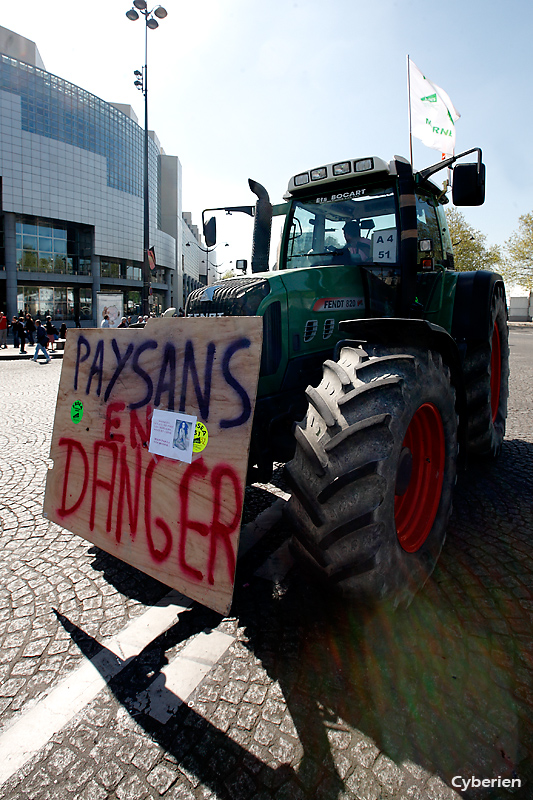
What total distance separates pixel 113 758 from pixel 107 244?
48079 mm

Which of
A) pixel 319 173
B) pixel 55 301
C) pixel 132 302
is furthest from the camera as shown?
pixel 132 302

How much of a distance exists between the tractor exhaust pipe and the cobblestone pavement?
8.40 feet

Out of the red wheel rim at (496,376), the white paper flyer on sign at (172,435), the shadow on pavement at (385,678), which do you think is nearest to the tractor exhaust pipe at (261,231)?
the white paper flyer on sign at (172,435)

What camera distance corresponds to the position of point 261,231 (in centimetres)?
411

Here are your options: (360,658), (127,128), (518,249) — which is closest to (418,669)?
(360,658)

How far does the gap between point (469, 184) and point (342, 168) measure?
98 centimetres

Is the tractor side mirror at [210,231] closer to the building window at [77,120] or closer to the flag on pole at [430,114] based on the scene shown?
the flag on pole at [430,114]

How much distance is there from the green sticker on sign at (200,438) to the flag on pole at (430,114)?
14.7 ft

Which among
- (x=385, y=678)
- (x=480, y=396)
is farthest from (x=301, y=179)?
(x=385, y=678)

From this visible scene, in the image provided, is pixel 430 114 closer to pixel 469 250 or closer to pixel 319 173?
pixel 319 173

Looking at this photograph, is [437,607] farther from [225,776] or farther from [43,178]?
[43,178]

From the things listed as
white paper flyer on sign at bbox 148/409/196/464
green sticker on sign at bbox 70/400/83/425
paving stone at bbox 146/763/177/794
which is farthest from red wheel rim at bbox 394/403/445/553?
green sticker on sign at bbox 70/400/83/425

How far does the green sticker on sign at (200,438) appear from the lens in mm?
2162

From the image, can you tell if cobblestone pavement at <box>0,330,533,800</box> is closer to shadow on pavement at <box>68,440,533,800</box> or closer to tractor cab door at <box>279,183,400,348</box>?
shadow on pavement at <box>68,440,533,800</box>
